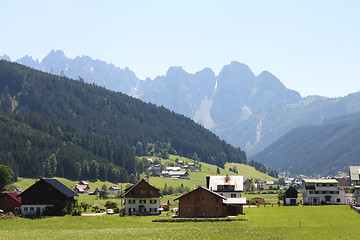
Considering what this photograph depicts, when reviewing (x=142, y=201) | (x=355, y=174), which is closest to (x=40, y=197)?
(x=142, y=201)

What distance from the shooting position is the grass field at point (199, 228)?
7031cm

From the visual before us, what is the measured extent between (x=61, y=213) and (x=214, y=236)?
50.8 m

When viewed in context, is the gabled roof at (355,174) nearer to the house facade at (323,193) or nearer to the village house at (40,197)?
the house facade at (323,193)

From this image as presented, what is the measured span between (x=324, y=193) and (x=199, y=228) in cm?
7141

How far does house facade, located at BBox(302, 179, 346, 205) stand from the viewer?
13825 centimetres

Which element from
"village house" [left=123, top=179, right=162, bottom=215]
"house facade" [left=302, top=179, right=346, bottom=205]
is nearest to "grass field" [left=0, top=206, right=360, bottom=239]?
"village house" [left=123, top=179, right=162, bottom=215]

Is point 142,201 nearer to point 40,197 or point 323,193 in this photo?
point 40,197

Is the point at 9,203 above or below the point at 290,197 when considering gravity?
below

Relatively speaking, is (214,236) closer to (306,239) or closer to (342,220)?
(306,239)

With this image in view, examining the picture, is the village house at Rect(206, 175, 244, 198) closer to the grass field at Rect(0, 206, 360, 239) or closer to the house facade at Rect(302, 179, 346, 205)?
the house facade at Rect(302, 179, 346, 205)

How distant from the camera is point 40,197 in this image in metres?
111

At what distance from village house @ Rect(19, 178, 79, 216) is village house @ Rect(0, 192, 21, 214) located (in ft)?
11.2

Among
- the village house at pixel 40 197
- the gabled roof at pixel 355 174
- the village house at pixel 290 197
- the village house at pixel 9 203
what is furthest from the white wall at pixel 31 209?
the gabled roof at pixel 355 174

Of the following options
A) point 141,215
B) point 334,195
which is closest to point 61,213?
point 141,215
